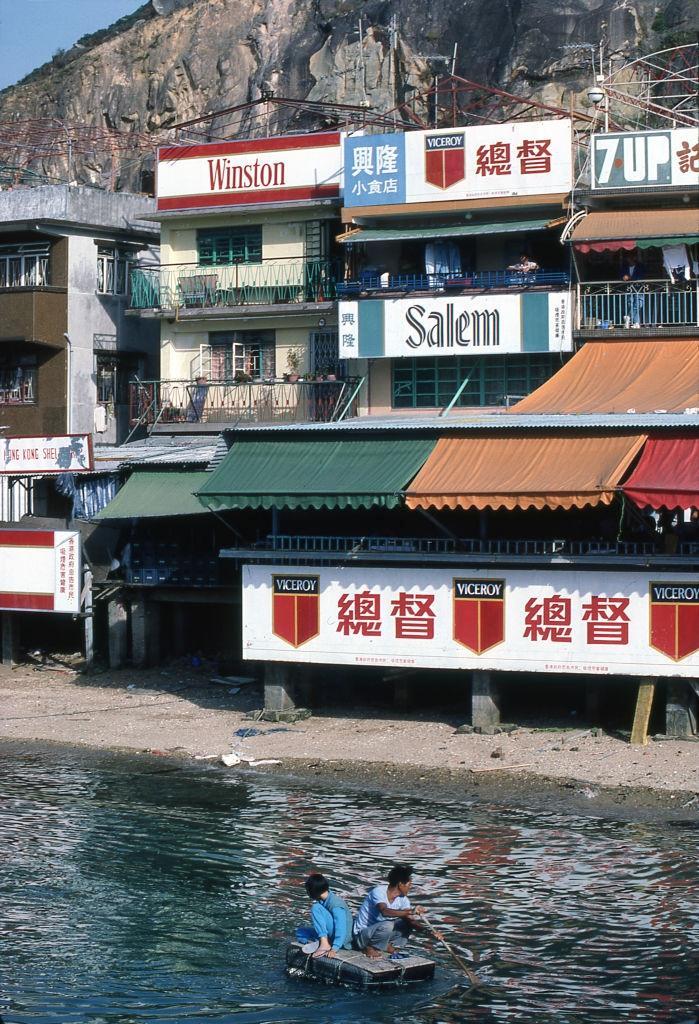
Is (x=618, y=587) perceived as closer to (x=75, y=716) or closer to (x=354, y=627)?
(x=354, y=627)

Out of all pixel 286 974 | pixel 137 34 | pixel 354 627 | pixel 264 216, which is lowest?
pixel 286 974

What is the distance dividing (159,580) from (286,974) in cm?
2004

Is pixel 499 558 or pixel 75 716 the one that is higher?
pixel 499 558

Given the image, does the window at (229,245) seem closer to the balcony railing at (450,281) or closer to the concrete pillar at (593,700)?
the balcony railing at (450,281)

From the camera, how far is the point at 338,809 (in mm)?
27734

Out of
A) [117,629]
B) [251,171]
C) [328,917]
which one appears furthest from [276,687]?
[251,171]

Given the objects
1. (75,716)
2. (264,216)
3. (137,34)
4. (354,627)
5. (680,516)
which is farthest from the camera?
(137,34)

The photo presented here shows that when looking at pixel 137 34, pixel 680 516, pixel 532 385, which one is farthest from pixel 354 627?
pixel 137 34

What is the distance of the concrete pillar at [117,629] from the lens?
130 ft

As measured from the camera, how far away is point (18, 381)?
1953 inches

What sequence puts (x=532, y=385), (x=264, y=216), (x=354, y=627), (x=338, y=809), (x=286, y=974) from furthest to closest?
(x=264, y=216) → (x=532, y=385) → (x=354, y=627) → (x=338, y=809) → (x=286, y=974)

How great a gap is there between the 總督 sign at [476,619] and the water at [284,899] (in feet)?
12.9

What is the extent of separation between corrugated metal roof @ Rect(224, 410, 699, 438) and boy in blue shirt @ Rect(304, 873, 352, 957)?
13840 mm

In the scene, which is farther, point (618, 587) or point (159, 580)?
point (159, 580)
